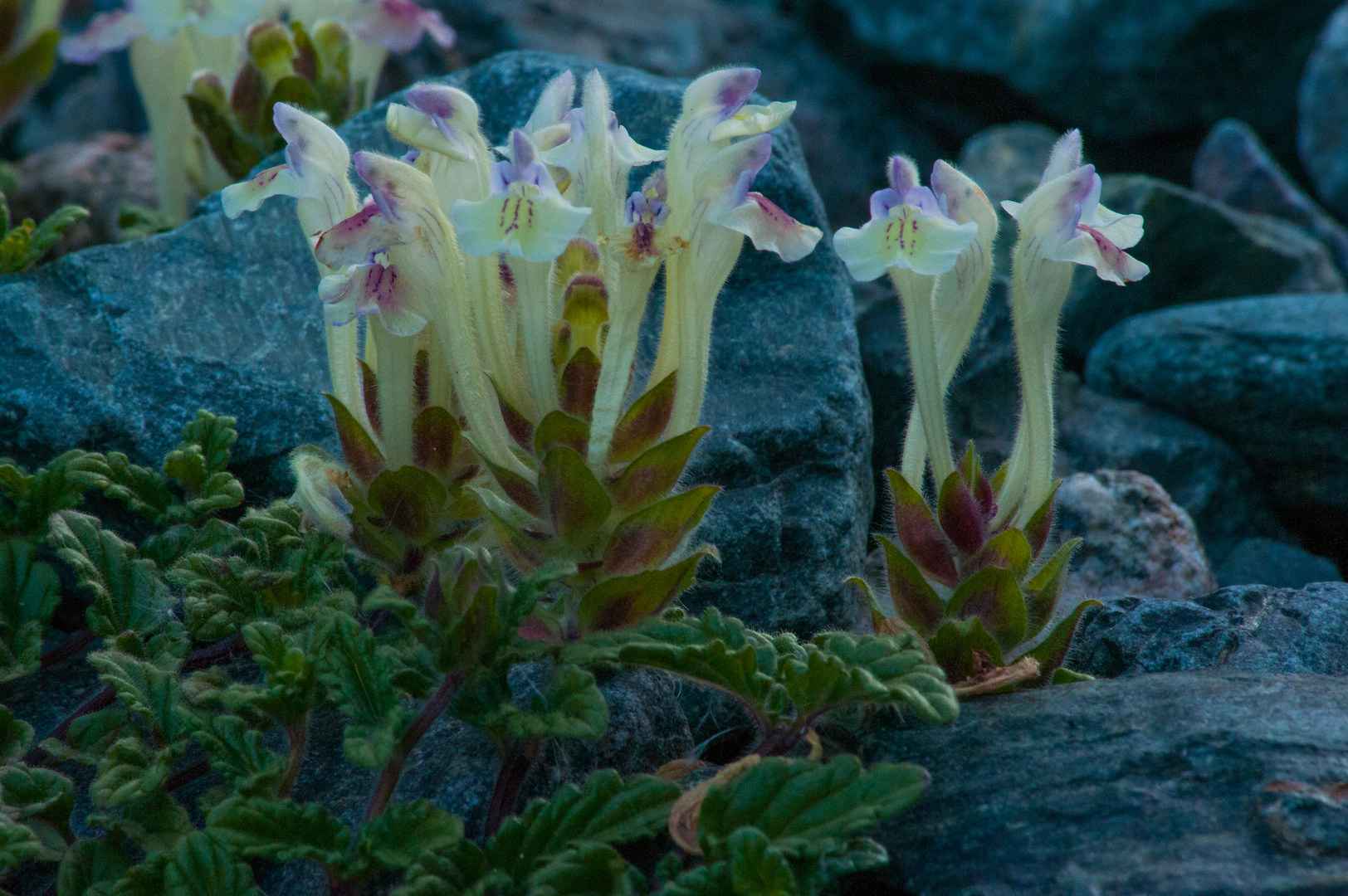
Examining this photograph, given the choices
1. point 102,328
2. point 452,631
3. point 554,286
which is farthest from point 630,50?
point 452,631

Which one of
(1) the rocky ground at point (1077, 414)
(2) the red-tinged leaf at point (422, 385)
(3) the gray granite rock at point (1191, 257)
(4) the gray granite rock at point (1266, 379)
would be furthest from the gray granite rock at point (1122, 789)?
(3) the gray granite rock at point (1191, 257)

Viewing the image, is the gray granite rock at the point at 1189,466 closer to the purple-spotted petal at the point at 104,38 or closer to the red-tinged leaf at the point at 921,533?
the red-tinged leaf at the point at 921,533

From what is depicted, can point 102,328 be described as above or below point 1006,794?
above

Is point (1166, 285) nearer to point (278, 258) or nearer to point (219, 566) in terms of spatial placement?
point (278, 258)

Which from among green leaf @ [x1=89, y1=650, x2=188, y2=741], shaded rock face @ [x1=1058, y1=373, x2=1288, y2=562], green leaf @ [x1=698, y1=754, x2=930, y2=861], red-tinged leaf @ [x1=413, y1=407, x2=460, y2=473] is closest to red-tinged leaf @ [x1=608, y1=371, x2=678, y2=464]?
red-tinged leaf @ [x1=413, y1=407, x2=460, y2=473]

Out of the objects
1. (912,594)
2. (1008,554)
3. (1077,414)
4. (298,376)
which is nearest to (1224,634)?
(1008,554)

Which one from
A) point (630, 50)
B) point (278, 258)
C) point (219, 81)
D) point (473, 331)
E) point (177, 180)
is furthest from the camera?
point (630, 50)
